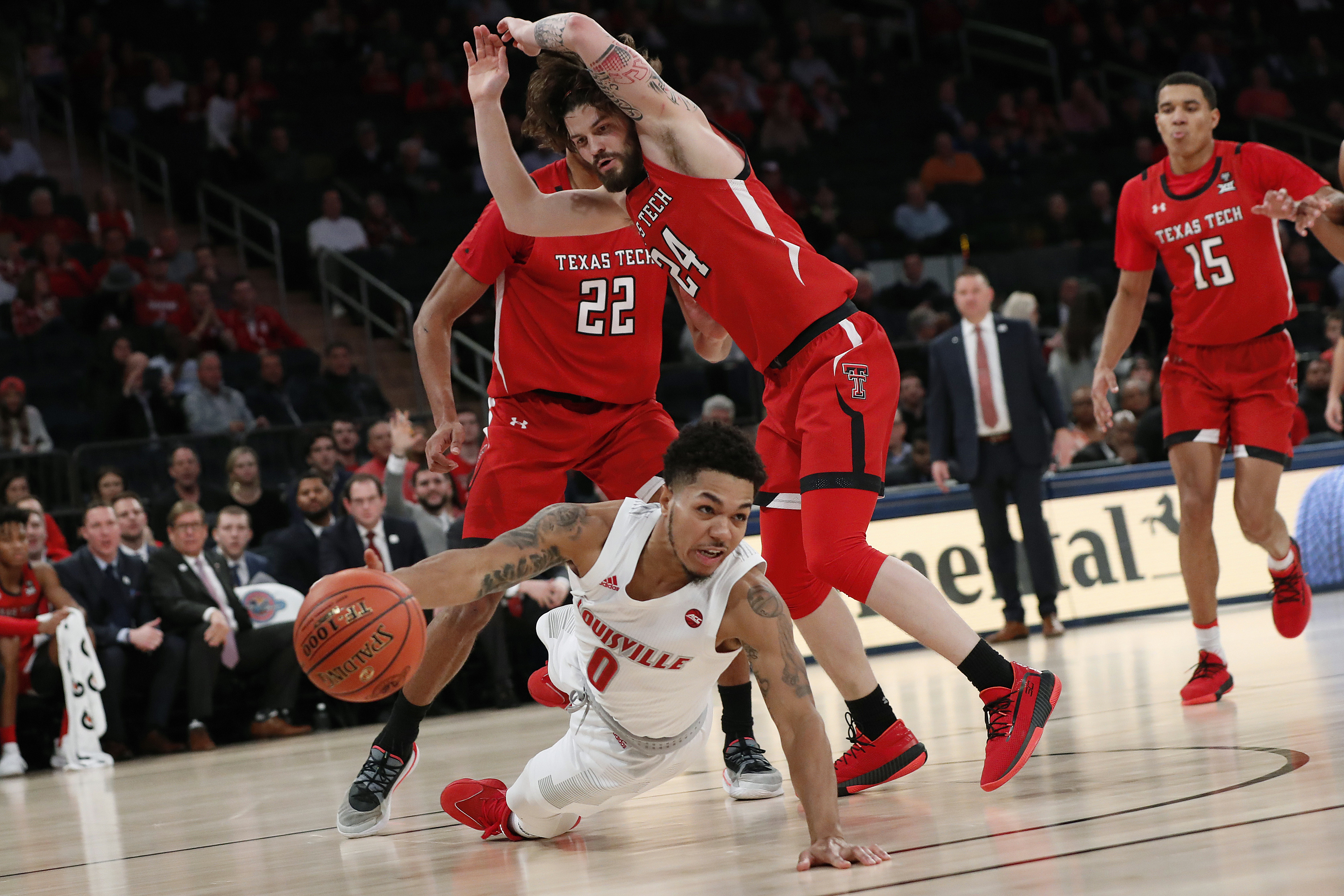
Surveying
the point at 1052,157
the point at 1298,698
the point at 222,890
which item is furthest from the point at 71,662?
the point at 1052,157

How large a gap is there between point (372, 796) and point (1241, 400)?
3783 mm

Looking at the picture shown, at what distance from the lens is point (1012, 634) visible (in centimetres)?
995

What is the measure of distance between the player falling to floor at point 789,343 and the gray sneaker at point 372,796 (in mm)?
1330

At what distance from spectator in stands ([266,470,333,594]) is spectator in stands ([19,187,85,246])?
5.58 m

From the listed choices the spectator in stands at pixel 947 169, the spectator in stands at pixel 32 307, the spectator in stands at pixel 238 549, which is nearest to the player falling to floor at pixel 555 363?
the spectator in stands at pixel 238 549

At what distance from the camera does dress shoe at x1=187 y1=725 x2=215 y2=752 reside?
8867mm

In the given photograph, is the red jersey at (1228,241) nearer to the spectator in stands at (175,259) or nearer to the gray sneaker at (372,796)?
the gray sneaker at (372,796)

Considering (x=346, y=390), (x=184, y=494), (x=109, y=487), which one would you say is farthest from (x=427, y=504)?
(x=346, y=390)

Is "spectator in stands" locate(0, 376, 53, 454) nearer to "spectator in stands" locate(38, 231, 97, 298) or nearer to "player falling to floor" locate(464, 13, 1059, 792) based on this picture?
"spectator in stands" locate(38, 231, 97, 298)

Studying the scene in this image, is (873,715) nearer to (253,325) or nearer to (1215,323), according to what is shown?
(1215,323)

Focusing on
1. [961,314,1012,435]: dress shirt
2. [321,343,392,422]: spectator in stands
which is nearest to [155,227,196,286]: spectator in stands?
[321,343,392,422]: spectator in stands

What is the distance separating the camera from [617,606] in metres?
3.87

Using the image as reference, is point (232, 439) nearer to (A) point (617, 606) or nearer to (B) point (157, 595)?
(B) point (157, 595)

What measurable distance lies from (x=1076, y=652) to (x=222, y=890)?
606 cm
